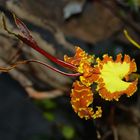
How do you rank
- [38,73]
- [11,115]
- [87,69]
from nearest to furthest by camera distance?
[87,69] < [38,73] < [11,115]

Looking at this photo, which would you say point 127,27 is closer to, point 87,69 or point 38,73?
point 38,73

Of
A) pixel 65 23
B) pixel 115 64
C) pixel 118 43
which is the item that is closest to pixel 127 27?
pixel 118 43

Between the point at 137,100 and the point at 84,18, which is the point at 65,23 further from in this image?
the point at 137,100

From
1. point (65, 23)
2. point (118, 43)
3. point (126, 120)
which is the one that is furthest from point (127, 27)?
point (126, 120)

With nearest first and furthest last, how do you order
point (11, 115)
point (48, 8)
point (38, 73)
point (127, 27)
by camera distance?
1. point (38, 73)
2. point (48, 8)
3. point (127, 27)
4. point (11, 115)

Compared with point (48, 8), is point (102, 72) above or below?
below

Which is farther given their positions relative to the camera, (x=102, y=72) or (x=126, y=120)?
(x=126, y=120)

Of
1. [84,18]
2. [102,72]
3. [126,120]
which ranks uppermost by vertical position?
[84,18]

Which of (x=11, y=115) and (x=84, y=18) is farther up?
(x=84, y=18)

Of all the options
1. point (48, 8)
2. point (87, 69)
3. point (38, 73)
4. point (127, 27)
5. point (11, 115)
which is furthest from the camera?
point (11, 115)
